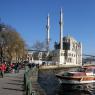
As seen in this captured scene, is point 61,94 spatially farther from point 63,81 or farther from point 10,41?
point 10,41

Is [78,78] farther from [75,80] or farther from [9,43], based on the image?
[9,43]

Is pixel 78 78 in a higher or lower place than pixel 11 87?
higher

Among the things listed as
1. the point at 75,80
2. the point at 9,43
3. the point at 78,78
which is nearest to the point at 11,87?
the point at 75,80

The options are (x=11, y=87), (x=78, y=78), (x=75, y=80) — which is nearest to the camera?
(x=11, y=87)

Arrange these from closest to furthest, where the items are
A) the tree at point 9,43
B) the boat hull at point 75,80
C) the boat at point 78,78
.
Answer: the boat hull at point 75,80 < the boat at point 78,78 < the tree at point 9,43

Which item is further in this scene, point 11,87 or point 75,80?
point 75,80

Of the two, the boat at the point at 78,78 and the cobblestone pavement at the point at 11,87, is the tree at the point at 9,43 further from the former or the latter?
the cobblestone pavement at the point at 11,87

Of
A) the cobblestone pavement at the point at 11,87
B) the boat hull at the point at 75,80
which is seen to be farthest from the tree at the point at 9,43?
the cobblestone pavement at the point at 11,87

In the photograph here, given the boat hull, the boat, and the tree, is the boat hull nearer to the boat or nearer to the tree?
the boat

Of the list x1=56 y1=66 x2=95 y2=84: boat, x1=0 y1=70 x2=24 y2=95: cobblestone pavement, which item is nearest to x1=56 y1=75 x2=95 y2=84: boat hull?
x1=56 y1=66 x2=95 y2=84: boat

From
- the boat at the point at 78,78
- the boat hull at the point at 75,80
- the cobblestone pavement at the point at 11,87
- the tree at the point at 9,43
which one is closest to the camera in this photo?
the cobblestone pavement at the point at 11,87

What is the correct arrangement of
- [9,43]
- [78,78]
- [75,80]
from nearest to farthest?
1. [75,80]
2. [78,78]
3. [9,43]

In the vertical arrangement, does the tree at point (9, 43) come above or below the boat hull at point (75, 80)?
above

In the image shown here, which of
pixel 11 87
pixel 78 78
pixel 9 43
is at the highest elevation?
pixel 9 43
